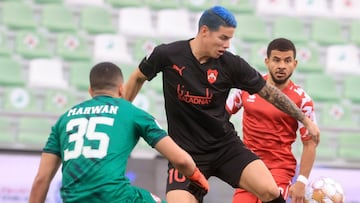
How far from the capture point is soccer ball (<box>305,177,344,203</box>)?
6598 mm

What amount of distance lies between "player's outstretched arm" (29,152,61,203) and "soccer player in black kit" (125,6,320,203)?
124 centimetres

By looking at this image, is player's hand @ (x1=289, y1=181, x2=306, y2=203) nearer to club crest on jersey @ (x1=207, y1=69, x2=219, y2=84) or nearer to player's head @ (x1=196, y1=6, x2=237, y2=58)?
club crest on jersey @ (x1=207, y1=69, x2=219, y2=84)

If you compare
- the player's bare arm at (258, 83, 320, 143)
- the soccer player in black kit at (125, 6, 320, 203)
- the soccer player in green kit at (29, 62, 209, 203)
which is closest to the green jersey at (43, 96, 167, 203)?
the soccer player in green kit at (29, 62, 209, 203)

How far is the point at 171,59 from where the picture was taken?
5848mm

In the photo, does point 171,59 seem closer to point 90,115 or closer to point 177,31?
point 90,115

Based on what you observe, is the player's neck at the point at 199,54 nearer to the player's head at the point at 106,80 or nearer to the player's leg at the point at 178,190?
the player's leg at the point at 178,190

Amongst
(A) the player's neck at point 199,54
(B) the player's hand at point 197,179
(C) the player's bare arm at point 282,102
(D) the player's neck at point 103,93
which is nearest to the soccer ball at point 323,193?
(C) the player's bare arm at point 282,102

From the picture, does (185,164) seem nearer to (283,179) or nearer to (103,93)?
(103,93)

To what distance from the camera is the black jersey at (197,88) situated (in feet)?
19.1

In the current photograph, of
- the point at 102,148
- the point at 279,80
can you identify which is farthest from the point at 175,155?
the point at 279,80

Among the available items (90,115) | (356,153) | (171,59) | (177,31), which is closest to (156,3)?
(177,31)

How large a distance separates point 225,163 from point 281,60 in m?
1.11

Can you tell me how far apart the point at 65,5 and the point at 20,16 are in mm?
693

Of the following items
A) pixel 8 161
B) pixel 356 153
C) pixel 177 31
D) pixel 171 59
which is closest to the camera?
pixel 171 59
